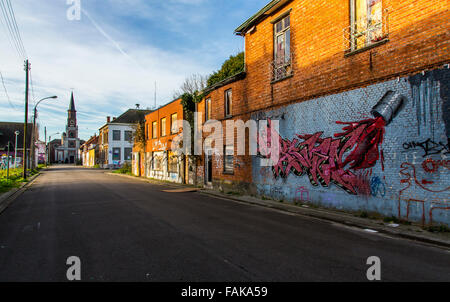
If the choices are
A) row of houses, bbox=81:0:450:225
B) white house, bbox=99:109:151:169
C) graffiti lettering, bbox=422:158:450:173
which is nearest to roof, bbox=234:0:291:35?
row of houses, bbox=81:0:450:225

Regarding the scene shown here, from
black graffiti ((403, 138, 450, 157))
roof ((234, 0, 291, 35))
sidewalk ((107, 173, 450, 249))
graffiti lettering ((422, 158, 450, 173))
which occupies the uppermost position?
roof ((234, 0, 291, 35))

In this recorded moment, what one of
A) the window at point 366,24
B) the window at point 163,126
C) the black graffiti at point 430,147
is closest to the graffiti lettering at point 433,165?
the black graffiti at point 430,147

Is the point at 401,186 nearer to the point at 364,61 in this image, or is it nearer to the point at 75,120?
the point at 364,61

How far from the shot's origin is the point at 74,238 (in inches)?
235

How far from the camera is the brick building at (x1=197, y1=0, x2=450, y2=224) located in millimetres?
7012

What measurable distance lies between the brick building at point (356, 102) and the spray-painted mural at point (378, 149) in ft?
0.08

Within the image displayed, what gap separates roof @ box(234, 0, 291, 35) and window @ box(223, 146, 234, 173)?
6251 mm

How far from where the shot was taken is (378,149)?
815cm

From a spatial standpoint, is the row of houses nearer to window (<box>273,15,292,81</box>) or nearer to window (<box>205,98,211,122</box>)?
window (<box>273,15,292,81</box>)

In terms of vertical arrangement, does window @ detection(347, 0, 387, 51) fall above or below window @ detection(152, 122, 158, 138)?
above

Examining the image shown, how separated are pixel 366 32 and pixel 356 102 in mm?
2221

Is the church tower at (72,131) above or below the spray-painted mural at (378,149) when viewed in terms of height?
above

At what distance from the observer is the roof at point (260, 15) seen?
12105 mm

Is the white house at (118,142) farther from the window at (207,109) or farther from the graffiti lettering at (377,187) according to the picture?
the graffiti lettering at (377,187)
